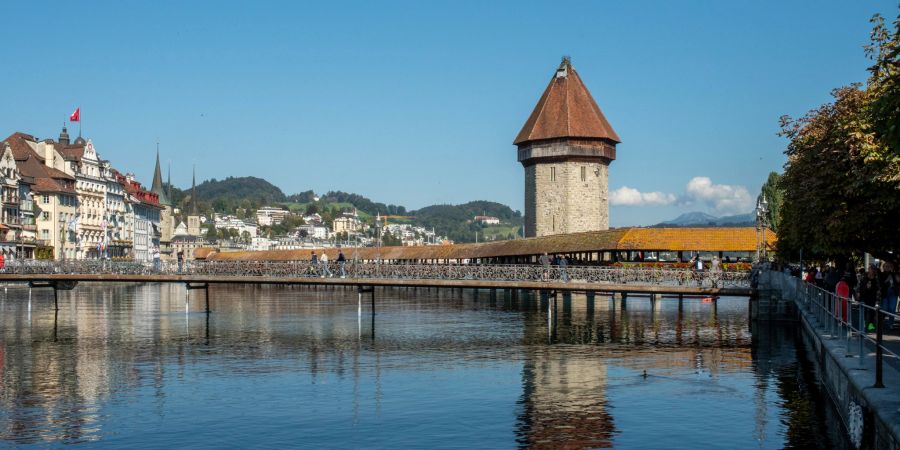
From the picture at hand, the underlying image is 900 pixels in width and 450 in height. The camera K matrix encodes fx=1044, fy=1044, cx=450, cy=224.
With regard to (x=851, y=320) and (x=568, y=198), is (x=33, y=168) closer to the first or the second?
(x=568, y=198)

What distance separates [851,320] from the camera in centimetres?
2505

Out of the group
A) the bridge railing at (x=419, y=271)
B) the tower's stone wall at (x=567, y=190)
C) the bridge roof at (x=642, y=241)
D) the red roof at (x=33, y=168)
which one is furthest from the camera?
the red roof at (x=33, y=168)

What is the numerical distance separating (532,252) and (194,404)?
54.1 meters

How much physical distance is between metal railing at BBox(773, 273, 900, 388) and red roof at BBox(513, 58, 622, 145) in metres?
53.4

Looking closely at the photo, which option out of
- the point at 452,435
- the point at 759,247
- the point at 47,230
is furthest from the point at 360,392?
the point at 47,230

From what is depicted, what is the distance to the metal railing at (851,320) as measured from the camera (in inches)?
679

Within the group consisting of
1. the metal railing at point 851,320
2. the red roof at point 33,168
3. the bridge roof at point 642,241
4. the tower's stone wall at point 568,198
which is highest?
the red roof at point 33,168

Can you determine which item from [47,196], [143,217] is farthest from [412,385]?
[143,217]

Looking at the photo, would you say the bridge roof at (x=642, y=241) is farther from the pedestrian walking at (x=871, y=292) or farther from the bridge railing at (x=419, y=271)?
the pedestrian walking at (x=871, y=292)

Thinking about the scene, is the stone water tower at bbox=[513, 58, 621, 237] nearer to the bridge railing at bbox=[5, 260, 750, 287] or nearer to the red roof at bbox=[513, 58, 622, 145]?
the red roof at bbox=[513, 58, 622, 145]

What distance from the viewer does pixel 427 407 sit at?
28391 mm

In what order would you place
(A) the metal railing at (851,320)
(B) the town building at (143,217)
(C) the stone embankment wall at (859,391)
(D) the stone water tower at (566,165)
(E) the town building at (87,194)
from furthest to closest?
(B) the town building at (143,217)
(E) the town building at (87,194)
(D) the stone water tower at (566,165)
(A) the metal railing at (851,320)
(C) the stone embankment wall at (859,391)

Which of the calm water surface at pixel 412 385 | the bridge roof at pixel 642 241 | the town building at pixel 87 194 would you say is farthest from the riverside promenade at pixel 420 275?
the town building at pixel 87 194

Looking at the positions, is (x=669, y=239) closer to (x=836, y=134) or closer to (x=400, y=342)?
(x=400, y=342)
